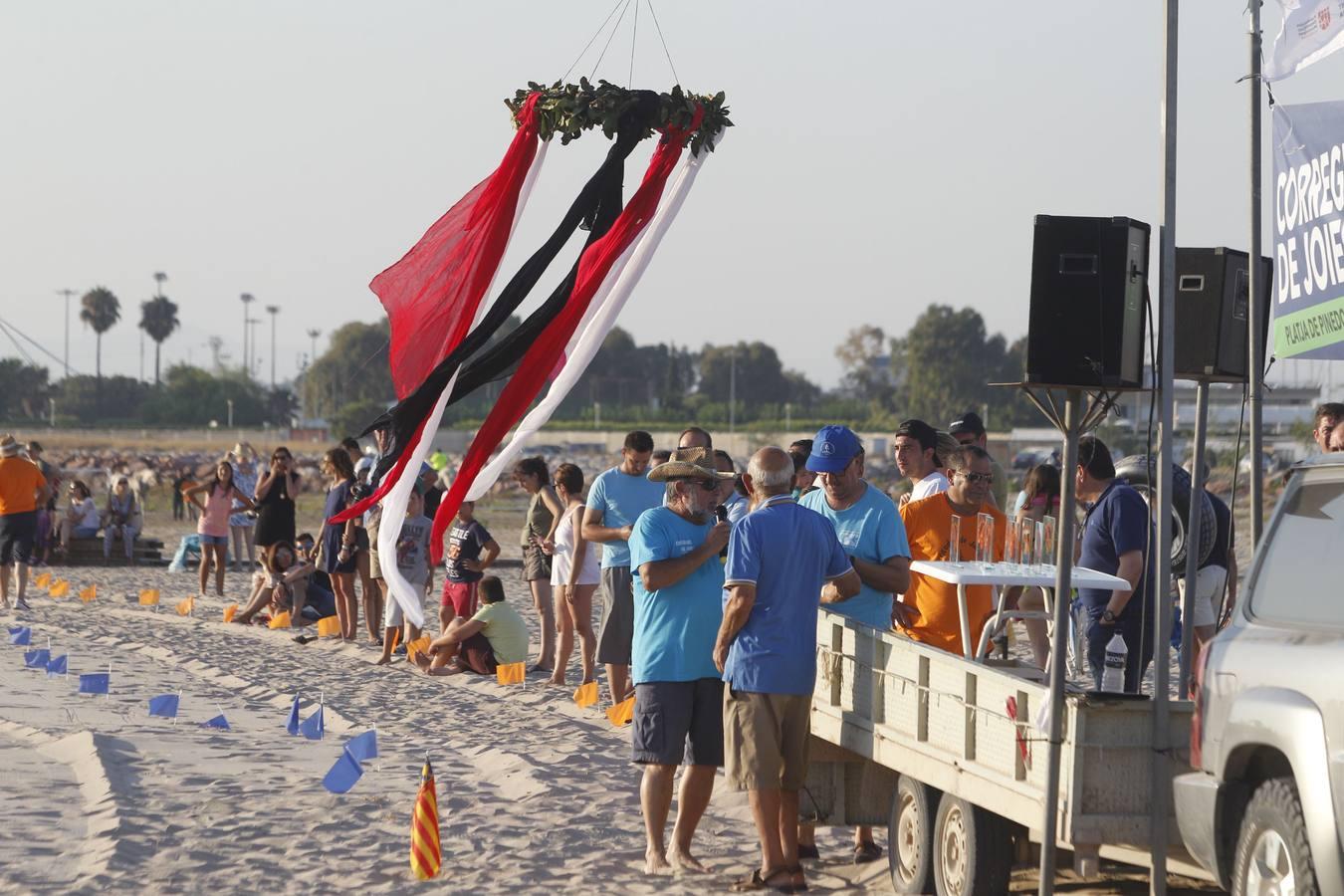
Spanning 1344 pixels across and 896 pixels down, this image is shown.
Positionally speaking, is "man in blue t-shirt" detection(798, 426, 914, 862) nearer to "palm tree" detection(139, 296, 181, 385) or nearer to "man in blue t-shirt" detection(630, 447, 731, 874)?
"man in blue t-shirt" detection(630, 447, 731, 874)

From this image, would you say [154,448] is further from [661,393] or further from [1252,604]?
[1252,604]

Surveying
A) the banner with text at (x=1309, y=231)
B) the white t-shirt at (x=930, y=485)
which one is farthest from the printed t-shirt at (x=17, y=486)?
the banner with text at (x=1309, y=231)

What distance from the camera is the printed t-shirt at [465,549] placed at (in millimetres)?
13570

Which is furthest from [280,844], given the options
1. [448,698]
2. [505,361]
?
[448,698]

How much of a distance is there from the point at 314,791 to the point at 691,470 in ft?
10.5

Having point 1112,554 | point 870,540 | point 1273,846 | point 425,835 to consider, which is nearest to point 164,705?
point 425,835

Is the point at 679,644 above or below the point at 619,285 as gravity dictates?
below

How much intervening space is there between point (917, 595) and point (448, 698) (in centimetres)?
536

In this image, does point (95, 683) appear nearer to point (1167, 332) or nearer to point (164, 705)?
point (164, 705)

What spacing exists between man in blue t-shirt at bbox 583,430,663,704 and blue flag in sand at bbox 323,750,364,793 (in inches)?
101

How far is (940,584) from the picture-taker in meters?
7.81

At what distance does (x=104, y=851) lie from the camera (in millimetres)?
7719

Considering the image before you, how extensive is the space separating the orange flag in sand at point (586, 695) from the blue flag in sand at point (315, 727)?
1.80m

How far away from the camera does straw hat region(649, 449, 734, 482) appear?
727cm
